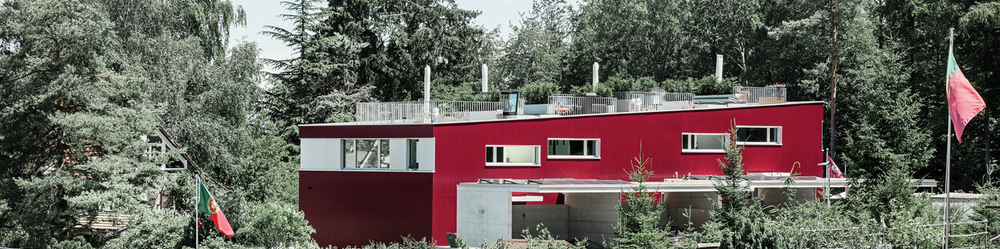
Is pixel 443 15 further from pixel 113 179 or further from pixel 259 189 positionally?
pixel 113 179

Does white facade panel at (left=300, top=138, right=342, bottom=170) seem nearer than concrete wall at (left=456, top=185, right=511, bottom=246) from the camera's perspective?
No

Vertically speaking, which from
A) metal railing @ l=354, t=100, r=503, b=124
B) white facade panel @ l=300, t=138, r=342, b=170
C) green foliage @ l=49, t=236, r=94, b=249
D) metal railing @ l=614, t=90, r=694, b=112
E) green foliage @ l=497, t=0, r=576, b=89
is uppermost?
green foliage @ l=497, t=0, r=576, b=89

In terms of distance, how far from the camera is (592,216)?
27234 millimetres

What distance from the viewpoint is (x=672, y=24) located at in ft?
179

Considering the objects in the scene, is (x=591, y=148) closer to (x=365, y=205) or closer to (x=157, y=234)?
(x=365, y=205)

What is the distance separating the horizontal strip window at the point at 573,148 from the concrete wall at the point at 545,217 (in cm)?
184

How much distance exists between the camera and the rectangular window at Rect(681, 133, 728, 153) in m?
29.9

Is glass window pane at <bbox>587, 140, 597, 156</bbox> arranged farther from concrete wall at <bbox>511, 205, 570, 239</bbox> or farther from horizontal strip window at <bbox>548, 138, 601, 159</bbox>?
concrete wall at <bbox>511, 205, 570, 239</bbox>

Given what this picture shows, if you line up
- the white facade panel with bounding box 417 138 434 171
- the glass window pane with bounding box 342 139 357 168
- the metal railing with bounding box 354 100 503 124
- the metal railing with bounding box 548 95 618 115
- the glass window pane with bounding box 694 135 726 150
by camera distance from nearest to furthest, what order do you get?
the white facade panel with bounding box 417 138 434 171, the glass window pane with bounding box 342 139 357 168, the metal railing with bounding box 354 100 503 124, the metal railing with bounding box 548 95 618 115, the glass window pane with bounding box 694 135 726 150

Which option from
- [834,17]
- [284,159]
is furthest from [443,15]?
[834,17]

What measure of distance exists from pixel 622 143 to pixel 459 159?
5.97 meters

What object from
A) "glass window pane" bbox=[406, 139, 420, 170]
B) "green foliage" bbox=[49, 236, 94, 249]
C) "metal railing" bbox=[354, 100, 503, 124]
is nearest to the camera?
"glass window pane" bbox=[406, 139, 420, 170]

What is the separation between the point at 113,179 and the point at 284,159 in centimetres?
2142

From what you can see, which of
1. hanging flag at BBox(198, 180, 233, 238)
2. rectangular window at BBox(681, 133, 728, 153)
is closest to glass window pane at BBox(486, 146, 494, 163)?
rectangular window at BBox(681, 133, 728, 153)
